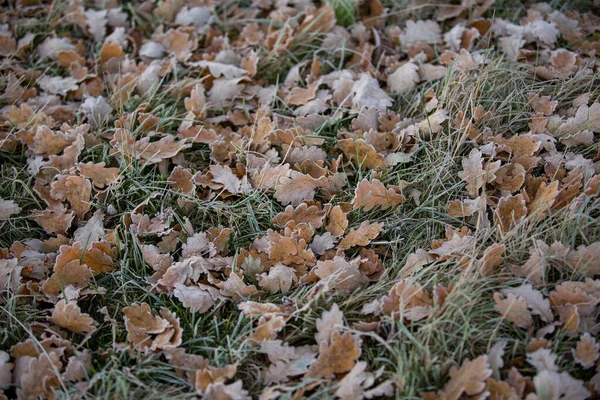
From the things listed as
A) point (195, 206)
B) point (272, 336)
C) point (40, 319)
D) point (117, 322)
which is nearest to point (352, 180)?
point (195, 206)

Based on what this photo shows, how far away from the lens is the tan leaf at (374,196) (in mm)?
2326

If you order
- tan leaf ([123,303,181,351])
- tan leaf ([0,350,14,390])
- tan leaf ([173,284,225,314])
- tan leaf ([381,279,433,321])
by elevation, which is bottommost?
tan leaf ([0,350,14,390])

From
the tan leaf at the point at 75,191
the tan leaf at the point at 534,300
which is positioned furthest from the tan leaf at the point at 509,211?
the tan leaf at the point at 75,191

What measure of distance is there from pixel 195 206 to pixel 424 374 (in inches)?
47.0

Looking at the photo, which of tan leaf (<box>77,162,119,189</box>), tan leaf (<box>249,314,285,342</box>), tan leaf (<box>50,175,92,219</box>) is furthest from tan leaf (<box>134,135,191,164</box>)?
tan leaf (<box>249,314,285,342</box>)

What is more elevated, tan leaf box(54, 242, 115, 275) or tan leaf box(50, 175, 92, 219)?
tan leaf box(50, 175, 92, 219)

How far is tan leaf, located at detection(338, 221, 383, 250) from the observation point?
7.32ft

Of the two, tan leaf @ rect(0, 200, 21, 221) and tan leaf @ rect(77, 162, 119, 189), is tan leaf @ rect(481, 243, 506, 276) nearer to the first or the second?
tan leaf @ rect(77, 162, 119, 189)

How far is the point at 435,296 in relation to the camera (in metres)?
1.95

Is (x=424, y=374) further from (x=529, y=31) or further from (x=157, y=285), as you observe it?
(x=529, y=31)

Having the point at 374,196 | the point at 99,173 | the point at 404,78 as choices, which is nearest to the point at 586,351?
the point at 374,196

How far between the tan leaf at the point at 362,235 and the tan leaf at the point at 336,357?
456 millimetres

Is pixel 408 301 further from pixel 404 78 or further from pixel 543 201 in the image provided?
pixel 404 78

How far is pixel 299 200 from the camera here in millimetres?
2422
